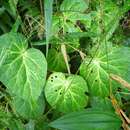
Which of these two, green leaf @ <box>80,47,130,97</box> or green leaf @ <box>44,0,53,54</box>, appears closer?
green leaf @ <box>44,0,53,54</box>

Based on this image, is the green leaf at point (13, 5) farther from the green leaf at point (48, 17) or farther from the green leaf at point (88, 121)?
the green leaf at point (88, 121)

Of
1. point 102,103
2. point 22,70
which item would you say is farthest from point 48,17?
point 102,103

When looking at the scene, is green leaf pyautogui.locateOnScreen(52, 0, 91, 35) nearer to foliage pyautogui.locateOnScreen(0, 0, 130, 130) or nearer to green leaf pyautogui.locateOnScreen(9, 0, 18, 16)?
foliage pyautogui.locateOnScreen(0, 0, 130, 130)

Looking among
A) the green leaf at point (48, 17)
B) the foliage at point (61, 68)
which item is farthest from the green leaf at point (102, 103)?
the green leaf at point (48, 17)

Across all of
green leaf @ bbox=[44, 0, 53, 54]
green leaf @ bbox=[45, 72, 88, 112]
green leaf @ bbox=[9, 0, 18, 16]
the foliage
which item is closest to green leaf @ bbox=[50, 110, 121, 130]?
the foliage

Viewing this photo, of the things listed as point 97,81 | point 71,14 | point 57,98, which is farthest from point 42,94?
point 71,14

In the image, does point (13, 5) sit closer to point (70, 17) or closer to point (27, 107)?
point (70, 17)

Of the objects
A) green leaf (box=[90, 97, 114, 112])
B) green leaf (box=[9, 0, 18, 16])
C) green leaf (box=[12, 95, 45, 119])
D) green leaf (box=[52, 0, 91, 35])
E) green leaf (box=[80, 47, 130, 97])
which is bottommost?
green leaf (box=[90, 97, 114, 112])

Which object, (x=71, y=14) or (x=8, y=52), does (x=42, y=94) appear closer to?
(x=8, y=52)
